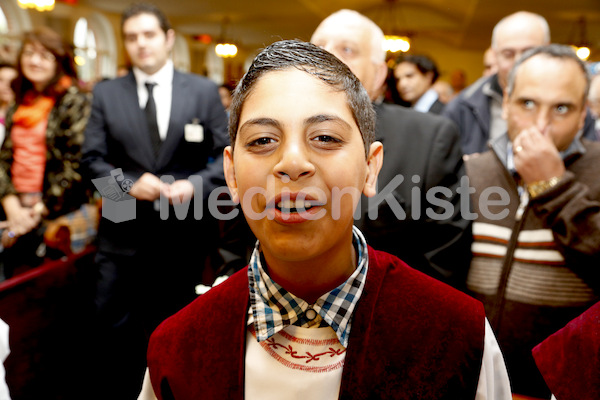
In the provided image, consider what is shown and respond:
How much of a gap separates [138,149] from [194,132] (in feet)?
0.96

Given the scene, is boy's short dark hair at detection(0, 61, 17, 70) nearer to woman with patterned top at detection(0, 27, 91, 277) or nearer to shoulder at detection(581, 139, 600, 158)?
woman with patterned top at detection(0, 27, 91, 277)

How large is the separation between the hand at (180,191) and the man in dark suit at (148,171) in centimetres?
11

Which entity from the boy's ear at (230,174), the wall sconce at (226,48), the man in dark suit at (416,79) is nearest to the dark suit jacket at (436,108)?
the man in dark suit at (416,79)

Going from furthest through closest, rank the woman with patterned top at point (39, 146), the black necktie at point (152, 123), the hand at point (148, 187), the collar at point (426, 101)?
the collar at point (426, 101) < the woman with patterned top at point (39, 146) < the black necktie at point (152, 123) < the hand at point (148, 187)

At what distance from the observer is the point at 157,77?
274 cm

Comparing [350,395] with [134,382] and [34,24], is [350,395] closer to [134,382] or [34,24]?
[134,382]

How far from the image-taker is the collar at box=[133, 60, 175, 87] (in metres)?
2.73

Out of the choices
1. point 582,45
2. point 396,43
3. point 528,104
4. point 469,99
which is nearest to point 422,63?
point 469,99

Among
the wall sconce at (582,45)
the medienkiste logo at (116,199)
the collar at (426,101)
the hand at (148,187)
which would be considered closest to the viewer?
the hand at (148,187)

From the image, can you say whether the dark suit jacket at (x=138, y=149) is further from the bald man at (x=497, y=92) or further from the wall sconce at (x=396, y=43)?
the wall sconce at (x=396, y=43)

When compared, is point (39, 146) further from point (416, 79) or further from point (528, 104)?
point (416, 79)

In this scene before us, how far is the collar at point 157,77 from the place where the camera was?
2.73 meters

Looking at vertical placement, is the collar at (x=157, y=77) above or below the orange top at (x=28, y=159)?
above

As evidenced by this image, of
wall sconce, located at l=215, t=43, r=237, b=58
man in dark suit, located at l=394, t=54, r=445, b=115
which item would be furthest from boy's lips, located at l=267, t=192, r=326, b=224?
wall sconce, located at l=215, t=43, r=237, b=58
